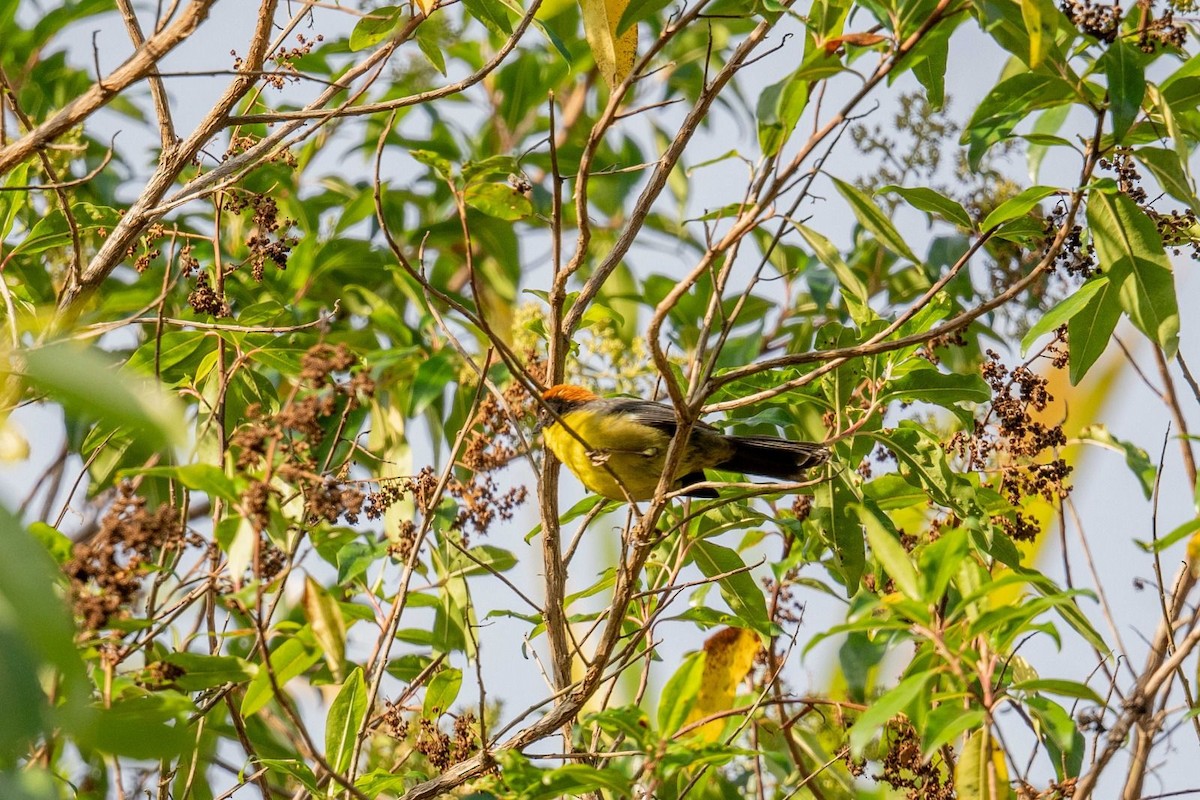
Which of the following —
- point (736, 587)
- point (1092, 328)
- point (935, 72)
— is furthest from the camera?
point (736, 587)

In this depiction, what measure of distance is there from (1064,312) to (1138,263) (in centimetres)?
30

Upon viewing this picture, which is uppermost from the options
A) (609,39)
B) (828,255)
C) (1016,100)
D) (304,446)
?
(609,39)

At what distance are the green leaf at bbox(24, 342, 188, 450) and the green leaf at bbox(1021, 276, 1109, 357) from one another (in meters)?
2.47

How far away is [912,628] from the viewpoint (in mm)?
2807

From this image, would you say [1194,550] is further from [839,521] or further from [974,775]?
[839,521]

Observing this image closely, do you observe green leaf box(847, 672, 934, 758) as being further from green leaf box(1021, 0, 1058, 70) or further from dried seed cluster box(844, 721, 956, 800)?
green leaf box(1021, 0, 1058, 70)

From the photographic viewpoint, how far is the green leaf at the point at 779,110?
285 cm

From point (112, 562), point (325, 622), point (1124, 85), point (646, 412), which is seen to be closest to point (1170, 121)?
point (1124, 85)

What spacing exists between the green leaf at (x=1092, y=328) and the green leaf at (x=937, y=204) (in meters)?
0.44

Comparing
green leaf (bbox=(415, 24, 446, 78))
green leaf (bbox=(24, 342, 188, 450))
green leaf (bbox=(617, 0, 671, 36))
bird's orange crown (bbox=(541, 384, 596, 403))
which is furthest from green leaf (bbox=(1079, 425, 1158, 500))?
green leaf (bbox=(24, 342, 188, 450))

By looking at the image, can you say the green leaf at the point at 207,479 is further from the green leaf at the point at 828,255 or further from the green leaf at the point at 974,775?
the green leaf at the point at 974,775

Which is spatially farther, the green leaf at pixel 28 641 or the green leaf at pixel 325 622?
the green leaf at pixel 325 622

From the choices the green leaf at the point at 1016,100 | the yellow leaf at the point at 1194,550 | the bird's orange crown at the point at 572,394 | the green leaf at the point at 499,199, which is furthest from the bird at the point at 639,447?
the green leaf at the point at 1016,100

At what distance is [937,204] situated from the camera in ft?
11.8
